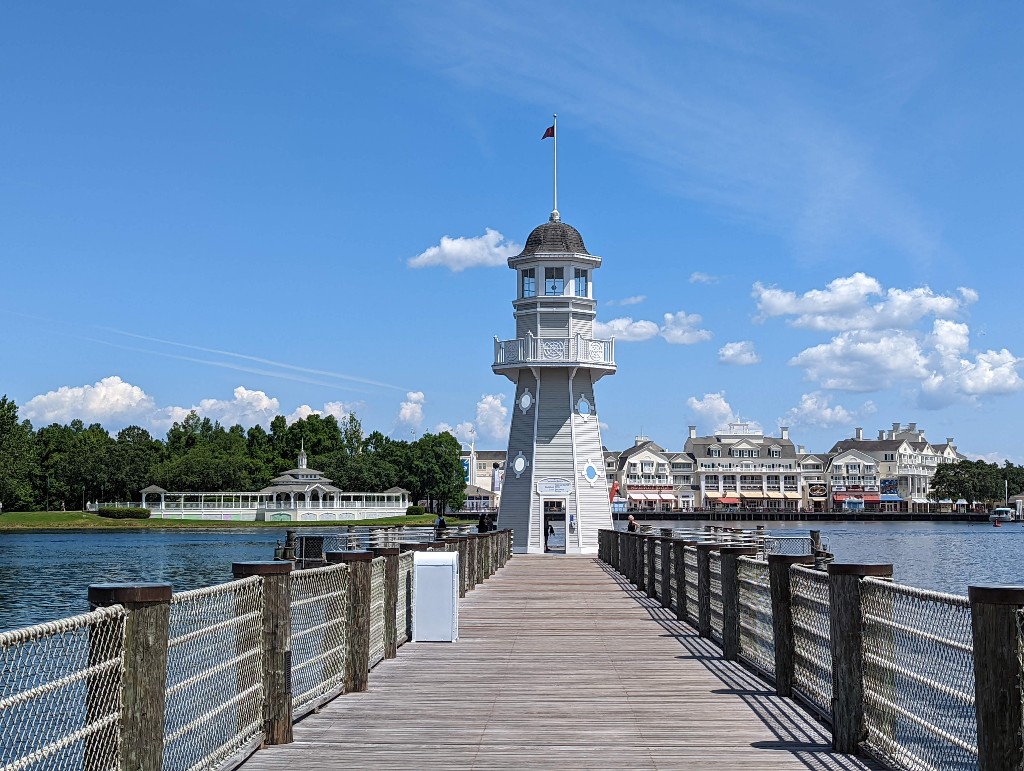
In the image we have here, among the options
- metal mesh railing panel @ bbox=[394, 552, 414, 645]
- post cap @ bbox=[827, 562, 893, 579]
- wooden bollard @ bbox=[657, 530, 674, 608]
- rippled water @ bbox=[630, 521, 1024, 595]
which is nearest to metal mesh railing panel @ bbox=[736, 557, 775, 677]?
post cap @ bbox=[827, 562, 893, 579]

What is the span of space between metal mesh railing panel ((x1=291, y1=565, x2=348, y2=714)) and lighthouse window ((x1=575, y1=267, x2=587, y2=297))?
1315 inches

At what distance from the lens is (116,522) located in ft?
337

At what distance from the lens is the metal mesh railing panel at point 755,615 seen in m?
11.4

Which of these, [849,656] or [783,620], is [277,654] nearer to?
[849,656]

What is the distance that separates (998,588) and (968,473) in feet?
545

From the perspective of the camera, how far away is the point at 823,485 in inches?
6304

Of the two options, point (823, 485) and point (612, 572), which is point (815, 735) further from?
point (823, 485)

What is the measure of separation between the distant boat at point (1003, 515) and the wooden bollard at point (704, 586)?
486ft

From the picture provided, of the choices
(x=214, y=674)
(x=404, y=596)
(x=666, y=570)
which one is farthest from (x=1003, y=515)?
(x=214, y=674)

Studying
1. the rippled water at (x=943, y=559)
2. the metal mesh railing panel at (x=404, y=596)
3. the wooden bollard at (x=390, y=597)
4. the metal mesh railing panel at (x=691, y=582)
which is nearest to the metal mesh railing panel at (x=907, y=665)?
the wooden bollard at (x=390, y=597)

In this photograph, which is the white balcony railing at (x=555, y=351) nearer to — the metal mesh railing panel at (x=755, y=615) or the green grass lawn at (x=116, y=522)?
the metal mesh railing panel at (x=755, y=615)

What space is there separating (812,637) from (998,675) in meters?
4.13

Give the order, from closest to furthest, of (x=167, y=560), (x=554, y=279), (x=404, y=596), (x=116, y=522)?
(x=404, y=596), (x=554, y=279), (x=167, y=560), (x=116, y=522)

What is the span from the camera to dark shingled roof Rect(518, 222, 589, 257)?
142 ft
